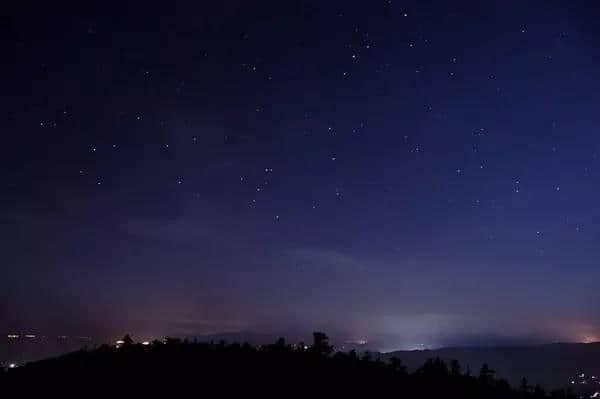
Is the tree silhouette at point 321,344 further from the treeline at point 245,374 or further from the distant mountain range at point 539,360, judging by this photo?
the distant mountain range at point 539,360

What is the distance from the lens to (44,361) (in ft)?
90.5

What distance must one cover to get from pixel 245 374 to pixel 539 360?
117780 mm

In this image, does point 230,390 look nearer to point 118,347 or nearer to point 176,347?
point 176,347

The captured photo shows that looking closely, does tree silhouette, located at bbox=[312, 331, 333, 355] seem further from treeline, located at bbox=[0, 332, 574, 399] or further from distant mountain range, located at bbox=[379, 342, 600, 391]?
distant mountain range, located at bbox=[379, 342, 600, 391]

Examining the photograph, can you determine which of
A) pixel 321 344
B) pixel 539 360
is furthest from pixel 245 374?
pixel 539 360

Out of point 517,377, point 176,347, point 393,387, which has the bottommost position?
point 517,377

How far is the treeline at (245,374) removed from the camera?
2203 centimetres

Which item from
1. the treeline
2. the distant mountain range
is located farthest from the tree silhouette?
the distant mountain range

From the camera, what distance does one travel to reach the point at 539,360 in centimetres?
12438

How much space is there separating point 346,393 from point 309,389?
54.8 inches

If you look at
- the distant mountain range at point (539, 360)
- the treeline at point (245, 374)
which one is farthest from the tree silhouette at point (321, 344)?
the distant mountain range at point (539, 360)

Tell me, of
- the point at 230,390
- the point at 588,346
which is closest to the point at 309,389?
the point at 230,390

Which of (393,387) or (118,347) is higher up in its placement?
(118,347)

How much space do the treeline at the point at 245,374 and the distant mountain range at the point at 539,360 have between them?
72.7m
